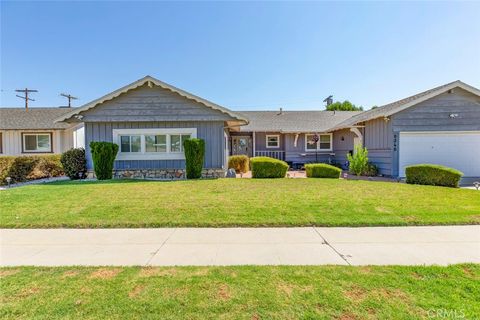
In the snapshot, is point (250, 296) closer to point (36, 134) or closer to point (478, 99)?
point (478, 99)

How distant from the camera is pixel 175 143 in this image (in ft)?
42.8

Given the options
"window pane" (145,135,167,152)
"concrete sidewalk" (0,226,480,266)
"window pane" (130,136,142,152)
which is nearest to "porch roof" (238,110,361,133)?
"window pane" (145,135,167,152)

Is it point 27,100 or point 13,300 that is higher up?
point 27,100

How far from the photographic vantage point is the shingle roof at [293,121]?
20.1 metres

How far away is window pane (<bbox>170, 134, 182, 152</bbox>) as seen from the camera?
513 inches

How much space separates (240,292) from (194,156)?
953 cm

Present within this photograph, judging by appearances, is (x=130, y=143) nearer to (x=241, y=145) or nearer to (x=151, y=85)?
(x=151, y=85)

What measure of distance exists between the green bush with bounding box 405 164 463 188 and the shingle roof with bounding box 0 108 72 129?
21203 mm

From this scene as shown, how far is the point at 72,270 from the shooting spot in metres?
3.57

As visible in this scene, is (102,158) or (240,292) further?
(102,158)

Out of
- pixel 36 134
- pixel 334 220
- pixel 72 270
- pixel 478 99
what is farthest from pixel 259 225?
pixel 36 134

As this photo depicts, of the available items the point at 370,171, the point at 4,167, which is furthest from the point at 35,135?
the point at 370,171

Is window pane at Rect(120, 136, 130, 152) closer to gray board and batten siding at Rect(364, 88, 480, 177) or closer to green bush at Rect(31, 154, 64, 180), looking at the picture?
green bush at Rect(31, 154, 64, 180)

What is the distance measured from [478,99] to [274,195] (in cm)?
1289
